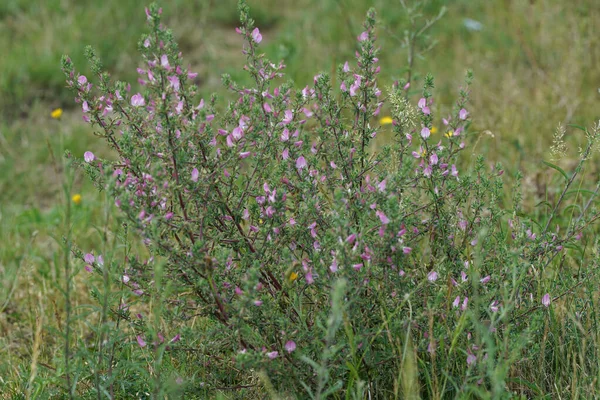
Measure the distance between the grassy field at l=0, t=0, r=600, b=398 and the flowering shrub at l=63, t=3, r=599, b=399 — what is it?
994 mm

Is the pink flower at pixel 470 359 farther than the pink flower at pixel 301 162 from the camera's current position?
No

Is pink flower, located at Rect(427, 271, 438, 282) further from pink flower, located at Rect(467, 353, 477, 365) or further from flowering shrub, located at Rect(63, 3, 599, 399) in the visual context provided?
pink flower, located at Rect(467, 353, 477, 365)

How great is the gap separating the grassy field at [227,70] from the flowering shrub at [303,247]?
994 millimetres

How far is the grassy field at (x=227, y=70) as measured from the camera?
12.0 feet

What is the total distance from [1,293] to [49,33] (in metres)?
3.04

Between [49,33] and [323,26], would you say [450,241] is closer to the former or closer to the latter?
[323,26]

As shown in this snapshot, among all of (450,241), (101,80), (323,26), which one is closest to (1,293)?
(101,80)

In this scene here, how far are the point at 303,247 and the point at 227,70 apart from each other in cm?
349

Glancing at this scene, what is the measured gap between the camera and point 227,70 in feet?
18.0

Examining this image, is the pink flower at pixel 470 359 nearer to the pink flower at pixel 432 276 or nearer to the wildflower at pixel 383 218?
the pink flower at pixel 432 276

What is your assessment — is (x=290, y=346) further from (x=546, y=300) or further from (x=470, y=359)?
(x=546, y=300)

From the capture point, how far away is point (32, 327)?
2.95 meters

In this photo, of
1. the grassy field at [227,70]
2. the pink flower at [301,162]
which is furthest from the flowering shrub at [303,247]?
the grassy field at [227,70]

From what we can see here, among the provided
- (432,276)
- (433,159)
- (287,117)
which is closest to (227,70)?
(287,117)
